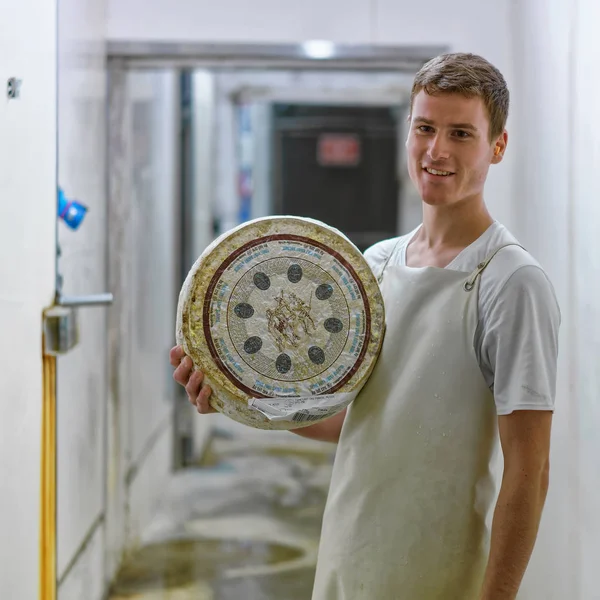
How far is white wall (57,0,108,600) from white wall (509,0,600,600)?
1312 mm

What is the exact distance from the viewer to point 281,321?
1.30 m

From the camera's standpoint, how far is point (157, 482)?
166 inches

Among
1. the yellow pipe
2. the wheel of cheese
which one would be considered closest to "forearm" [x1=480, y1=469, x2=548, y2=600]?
the wheel of cheese

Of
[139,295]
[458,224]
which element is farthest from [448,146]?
[139,295]

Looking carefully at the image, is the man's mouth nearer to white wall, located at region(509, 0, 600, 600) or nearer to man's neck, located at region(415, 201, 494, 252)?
man's neck, located at region(415, 201, 494, 252)

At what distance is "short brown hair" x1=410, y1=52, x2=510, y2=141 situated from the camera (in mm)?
1309

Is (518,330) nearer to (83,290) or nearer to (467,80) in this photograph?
(467,80)

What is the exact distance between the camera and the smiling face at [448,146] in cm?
132

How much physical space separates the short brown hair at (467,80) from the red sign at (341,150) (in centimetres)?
442

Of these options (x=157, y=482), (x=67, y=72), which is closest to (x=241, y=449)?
(x=157, y=482)

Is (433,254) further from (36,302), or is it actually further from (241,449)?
(241,449)

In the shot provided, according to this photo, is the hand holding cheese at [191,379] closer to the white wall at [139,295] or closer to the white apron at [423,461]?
the white apron at [423,461]

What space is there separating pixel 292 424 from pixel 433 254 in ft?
1.22

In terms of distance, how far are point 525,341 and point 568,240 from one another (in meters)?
0.96
